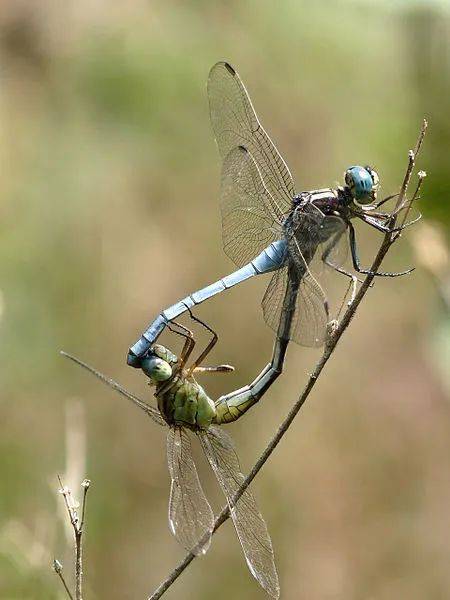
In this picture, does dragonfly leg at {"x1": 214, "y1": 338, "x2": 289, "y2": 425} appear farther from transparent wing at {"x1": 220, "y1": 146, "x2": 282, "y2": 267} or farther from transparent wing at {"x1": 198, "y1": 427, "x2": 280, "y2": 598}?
transparent wing at {"x1": 220, "y1": 146, "x2": 282, "y2": 267}

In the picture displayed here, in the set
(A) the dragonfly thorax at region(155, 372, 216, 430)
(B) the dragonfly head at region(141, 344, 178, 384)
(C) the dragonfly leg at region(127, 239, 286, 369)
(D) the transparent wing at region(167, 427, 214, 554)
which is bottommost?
(D) the transparent wing at region(167, 427, 214, 554)

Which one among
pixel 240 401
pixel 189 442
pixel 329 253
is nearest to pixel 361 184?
pixel 329 253

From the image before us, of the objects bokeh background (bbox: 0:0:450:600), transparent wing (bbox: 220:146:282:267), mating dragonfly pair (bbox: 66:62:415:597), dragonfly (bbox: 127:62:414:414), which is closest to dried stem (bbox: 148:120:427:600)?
mating dragonfly pair (bbox: 66:62:415:597)

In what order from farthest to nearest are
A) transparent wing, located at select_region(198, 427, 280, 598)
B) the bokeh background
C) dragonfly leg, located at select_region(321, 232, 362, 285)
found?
the bokeh background
dragonfly leg, located at select_region(321, 232, 362, 285)
transparent wing, located at select_region(198, 427, 280, 598)

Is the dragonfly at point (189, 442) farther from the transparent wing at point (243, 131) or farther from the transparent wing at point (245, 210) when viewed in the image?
the transparent wing at point (243, 131)

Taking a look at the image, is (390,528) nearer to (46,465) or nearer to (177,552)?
(177,552)

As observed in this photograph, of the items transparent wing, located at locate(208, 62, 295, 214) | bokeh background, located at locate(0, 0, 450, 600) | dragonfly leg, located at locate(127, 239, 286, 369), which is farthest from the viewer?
bokeh background, located at locate(0, 0, 450, 600)

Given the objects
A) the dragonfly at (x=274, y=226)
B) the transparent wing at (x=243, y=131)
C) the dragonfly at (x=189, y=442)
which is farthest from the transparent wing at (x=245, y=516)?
the transparent wing at (x=243, y=131)
